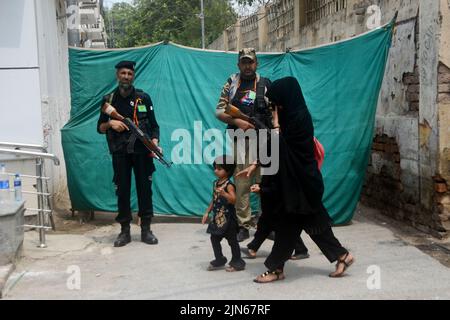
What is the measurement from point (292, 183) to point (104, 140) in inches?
116

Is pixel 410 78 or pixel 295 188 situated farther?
pixel 410 78

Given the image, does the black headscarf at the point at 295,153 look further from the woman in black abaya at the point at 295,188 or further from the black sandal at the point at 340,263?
the black sandal at the point at 340,263

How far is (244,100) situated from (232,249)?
4.94ft

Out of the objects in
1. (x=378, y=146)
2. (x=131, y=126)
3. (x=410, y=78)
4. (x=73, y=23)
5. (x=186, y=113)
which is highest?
(x=73, y=23)

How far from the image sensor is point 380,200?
7.31 meters

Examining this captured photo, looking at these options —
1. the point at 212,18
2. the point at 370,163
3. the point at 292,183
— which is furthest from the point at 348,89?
the point at 212,18

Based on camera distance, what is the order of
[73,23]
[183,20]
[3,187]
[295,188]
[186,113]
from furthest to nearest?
[183,20] < [73,23] < [186,113] < [3,187] < [295,188]

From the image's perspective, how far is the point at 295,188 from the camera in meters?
4.53

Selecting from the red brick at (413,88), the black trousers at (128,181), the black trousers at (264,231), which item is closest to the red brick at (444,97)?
the red brick at (413,88)

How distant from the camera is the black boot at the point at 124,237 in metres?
5.84

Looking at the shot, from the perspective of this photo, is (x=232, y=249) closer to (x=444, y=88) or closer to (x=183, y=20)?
(x=444, y=88)

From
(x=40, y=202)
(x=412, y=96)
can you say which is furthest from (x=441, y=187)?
(x=40, y=202)

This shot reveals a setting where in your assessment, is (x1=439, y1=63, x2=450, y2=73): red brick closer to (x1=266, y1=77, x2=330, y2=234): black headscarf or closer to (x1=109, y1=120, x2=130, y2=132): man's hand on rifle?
(x1=266, y1=77, x2=330, y2=234): black headscarf
